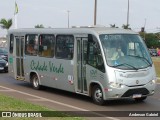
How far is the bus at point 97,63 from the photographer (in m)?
12.2

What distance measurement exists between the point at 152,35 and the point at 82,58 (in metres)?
109

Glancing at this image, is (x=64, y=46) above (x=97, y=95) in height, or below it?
above

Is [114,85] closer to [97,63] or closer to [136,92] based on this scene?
[136,92]

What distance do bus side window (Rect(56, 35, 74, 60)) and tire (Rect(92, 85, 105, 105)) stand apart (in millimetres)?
1745

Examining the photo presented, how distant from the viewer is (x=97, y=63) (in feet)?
41.6

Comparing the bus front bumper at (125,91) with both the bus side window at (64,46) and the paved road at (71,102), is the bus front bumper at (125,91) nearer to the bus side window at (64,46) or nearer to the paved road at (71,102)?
the paved road at (71,102)

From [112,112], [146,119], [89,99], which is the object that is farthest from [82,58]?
[146,119]

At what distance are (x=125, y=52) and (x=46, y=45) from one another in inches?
167

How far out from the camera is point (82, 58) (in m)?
13.4

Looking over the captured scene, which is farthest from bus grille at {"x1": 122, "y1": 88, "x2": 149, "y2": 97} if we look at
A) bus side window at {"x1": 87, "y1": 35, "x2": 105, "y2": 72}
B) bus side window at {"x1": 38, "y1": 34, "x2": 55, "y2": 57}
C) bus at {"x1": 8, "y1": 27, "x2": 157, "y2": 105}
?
bus side window at {"x1": 38, "y1": 34, "x2": 55, "y2": 57}

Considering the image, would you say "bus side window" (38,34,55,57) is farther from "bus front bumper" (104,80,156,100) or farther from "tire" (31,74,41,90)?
"bus front bumper" (104,80,156,100)

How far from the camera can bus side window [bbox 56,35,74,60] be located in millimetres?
14148

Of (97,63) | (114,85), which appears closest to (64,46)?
(97,63)

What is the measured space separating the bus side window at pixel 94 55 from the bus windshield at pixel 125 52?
0.76ft
